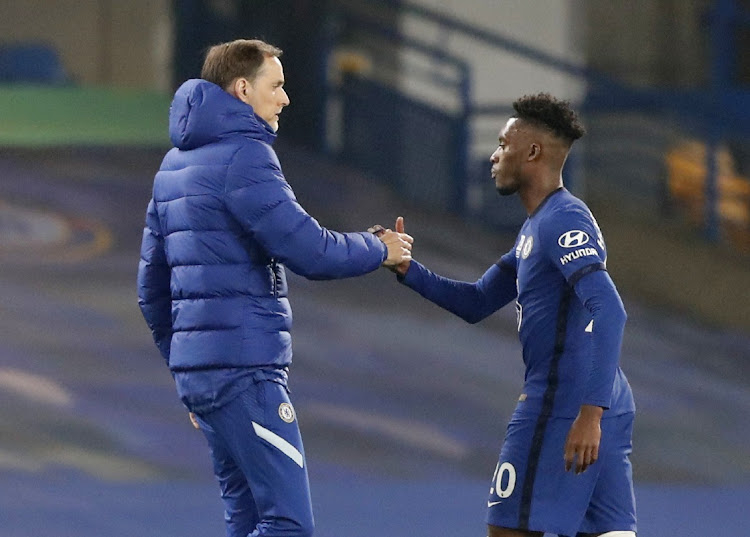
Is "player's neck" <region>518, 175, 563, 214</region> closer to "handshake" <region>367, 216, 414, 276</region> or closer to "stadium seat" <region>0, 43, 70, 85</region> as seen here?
"handshake" <region>367, 216, 414, 276</region>

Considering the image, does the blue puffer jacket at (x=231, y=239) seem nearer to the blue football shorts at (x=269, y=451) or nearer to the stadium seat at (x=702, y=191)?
the blue football shorts at (x=269, y=451)

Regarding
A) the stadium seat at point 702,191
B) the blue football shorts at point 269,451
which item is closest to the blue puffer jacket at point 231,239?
the blue football shorts at point 269,451

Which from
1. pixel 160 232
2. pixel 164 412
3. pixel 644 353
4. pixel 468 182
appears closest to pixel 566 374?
pixel 160 232

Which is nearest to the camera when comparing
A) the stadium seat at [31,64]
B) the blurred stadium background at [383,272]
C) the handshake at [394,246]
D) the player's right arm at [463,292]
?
the handshake at [394,246]

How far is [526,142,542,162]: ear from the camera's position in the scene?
4672 mm

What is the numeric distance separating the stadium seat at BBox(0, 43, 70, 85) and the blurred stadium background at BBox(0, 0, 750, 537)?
0.07 feet

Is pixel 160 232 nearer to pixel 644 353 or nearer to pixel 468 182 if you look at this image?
pixel 644 353

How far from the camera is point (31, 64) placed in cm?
1308

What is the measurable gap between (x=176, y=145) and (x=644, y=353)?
6316 mm

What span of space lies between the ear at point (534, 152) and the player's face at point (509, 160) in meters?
0.03

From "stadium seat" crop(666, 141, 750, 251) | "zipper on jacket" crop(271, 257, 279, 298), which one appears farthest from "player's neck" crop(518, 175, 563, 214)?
"stadium seat" crop(666, 141, 750, 251)

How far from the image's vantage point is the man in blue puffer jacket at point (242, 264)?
14.4 ft

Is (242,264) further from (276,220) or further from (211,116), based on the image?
(211,116)

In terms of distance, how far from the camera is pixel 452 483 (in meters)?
8.05
